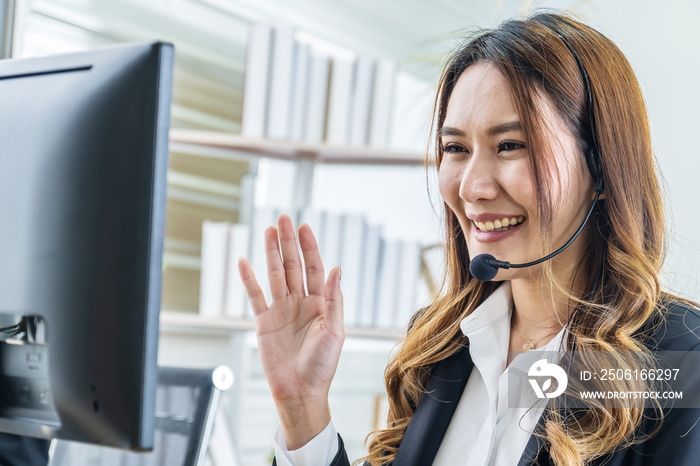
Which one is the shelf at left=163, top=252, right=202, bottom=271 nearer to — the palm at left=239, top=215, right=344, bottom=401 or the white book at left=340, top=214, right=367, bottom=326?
the white book at left=340, top=214, right=367, bottom=326

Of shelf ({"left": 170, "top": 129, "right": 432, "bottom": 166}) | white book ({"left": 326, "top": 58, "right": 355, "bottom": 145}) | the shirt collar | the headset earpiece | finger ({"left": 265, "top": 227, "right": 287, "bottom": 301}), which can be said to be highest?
white book ({"left": 326, "top": 58, "right": 355, "bottom": 145})

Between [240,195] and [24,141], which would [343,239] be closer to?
[240,195]

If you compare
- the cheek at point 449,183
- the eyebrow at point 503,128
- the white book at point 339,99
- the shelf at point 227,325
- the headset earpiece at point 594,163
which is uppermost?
the white book at point 339,99

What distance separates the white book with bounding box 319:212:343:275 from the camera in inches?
81.6

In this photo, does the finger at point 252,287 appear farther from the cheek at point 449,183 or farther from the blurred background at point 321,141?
the blurred background at point 321,141

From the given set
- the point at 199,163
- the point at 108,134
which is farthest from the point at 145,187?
the point at 199,163

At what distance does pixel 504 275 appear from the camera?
115 cm

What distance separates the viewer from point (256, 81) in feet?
6.72

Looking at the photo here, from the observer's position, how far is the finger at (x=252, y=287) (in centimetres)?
103

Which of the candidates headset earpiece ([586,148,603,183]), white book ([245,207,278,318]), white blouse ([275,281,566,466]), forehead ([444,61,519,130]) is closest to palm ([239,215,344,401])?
white blouse ([275,281,566,466])

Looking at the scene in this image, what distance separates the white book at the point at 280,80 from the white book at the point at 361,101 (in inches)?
8.5

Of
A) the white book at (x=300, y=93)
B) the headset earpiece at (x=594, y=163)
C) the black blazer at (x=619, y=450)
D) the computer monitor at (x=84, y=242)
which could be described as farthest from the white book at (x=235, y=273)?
the computer monitor at (x=84, y=242)

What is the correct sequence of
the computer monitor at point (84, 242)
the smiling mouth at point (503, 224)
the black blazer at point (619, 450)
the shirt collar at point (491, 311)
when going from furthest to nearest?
1. the shirt collar at point (491, 311)
2. the smiling mouth at point (503, 224)
3. the black blazer at point (619, 450)
4. the computer monitor at point (84, 242)

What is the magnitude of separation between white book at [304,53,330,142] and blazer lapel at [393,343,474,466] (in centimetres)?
104
